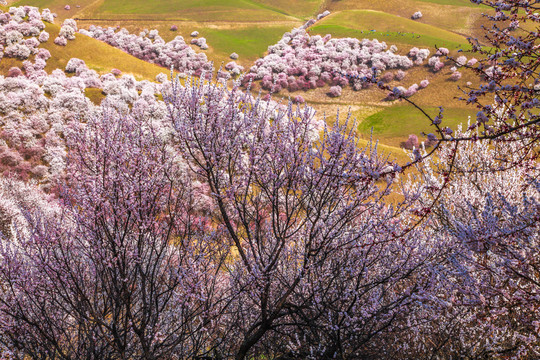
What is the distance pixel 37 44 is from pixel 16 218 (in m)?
40.4

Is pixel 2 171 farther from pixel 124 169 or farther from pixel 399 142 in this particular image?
pixel 399 142

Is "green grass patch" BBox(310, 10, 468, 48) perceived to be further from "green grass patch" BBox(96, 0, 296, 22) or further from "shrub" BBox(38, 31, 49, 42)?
"shrub" BBox(38, 31, 49, 42)

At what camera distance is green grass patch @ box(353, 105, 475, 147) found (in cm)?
6350

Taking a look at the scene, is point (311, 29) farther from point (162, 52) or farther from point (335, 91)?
point (162, 52)

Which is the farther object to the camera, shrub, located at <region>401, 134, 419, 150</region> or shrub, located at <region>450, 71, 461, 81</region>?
shrub, located at <region>450, 71, 461, 81</region>

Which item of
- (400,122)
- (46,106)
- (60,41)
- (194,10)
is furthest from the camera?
(194,10)

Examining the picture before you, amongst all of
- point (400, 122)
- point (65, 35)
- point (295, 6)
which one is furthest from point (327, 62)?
point (295, 6)

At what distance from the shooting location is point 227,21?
11812 centimetres

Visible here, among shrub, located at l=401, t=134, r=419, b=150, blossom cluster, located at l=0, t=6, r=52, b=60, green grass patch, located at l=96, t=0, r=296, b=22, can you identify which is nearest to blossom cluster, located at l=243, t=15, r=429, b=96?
shrub, located at l=401, t=134, r=419, b=150

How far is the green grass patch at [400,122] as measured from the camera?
208ft

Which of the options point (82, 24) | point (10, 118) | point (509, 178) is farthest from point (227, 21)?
point (509, 178)

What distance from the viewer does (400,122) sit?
67.5 meters

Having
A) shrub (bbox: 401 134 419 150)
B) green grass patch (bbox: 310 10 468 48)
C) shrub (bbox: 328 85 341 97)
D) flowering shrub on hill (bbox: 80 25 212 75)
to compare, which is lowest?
shrub (bbox: 401 134 419 150)

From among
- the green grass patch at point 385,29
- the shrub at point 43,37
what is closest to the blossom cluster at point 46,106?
the shrub at point 43,37
